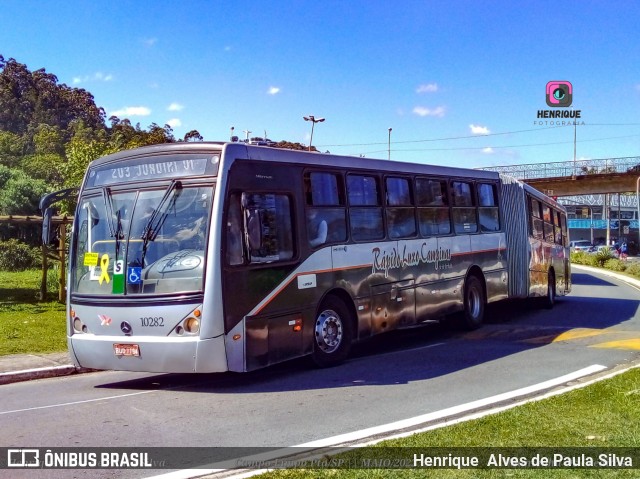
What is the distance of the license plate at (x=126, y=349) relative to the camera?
9.38 m

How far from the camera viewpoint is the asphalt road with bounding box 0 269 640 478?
7336mm

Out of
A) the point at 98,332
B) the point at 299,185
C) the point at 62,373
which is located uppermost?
the point at 299,185

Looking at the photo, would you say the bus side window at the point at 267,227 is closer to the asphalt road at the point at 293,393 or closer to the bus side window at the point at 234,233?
the bus side window at the point at 234,233

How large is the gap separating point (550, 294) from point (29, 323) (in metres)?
14.0

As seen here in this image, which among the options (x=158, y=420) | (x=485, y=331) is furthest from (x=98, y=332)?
(x=485, y=331)

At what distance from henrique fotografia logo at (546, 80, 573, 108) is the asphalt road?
21.0 m

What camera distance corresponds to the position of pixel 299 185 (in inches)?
428

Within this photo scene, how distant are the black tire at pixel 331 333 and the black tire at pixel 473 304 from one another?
478 cm

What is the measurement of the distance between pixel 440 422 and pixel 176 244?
3928 millimetres

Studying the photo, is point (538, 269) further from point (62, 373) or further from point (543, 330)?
point (62, 373)

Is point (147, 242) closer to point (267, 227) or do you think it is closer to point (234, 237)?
point (234, 237)

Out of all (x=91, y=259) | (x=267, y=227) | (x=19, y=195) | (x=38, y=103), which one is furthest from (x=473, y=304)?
(x=38, y=103)

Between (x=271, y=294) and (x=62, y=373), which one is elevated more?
(x=271, y=294)

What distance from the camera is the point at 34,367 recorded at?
1182 cm
